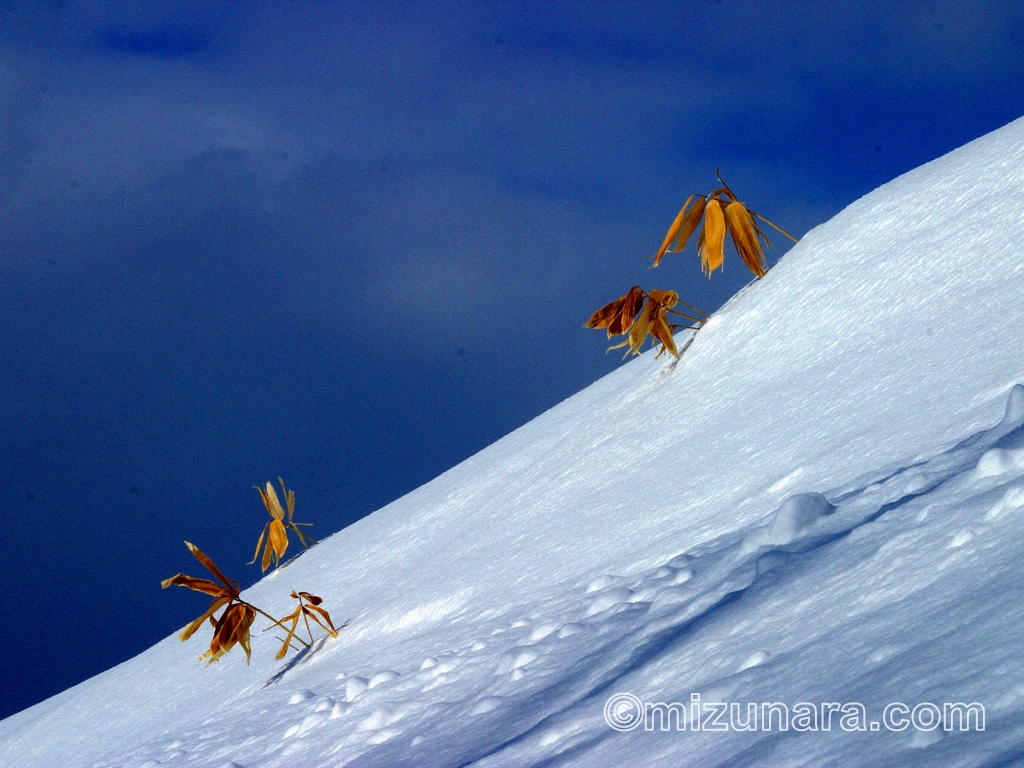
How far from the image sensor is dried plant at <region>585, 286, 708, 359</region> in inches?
116

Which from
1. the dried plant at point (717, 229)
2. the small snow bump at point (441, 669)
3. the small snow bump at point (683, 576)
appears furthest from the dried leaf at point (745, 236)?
the small snow bump at point (441, 669)

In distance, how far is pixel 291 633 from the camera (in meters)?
2.30

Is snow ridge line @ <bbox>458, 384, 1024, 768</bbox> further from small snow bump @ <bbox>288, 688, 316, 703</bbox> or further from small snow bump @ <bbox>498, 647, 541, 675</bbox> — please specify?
small snow bump @ <bbox>288, 688, 316, 703</bbox>

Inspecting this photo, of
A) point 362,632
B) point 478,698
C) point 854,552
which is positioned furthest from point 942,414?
point 362,632

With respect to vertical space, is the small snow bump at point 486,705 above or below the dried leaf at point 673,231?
below

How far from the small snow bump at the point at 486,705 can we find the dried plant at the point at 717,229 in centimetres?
197

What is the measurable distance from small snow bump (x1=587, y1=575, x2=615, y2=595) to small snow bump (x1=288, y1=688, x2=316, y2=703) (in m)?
0.61

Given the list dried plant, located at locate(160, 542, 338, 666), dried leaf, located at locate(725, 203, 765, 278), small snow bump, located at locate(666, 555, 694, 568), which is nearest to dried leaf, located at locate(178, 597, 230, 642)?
dried plant, located at locate(160, 542, 338, 666)

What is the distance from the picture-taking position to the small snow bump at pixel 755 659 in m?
0.90

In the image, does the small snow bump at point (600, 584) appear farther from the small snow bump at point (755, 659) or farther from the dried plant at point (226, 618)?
the dried plant at point (226, 618)

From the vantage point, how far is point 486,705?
46.1 inches

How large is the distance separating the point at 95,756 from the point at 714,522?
5.36 feet

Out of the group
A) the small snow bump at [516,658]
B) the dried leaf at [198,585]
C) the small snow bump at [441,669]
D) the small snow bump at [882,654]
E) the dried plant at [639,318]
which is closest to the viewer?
the small snow bump at [882,654]

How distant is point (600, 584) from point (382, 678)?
0.44 m
